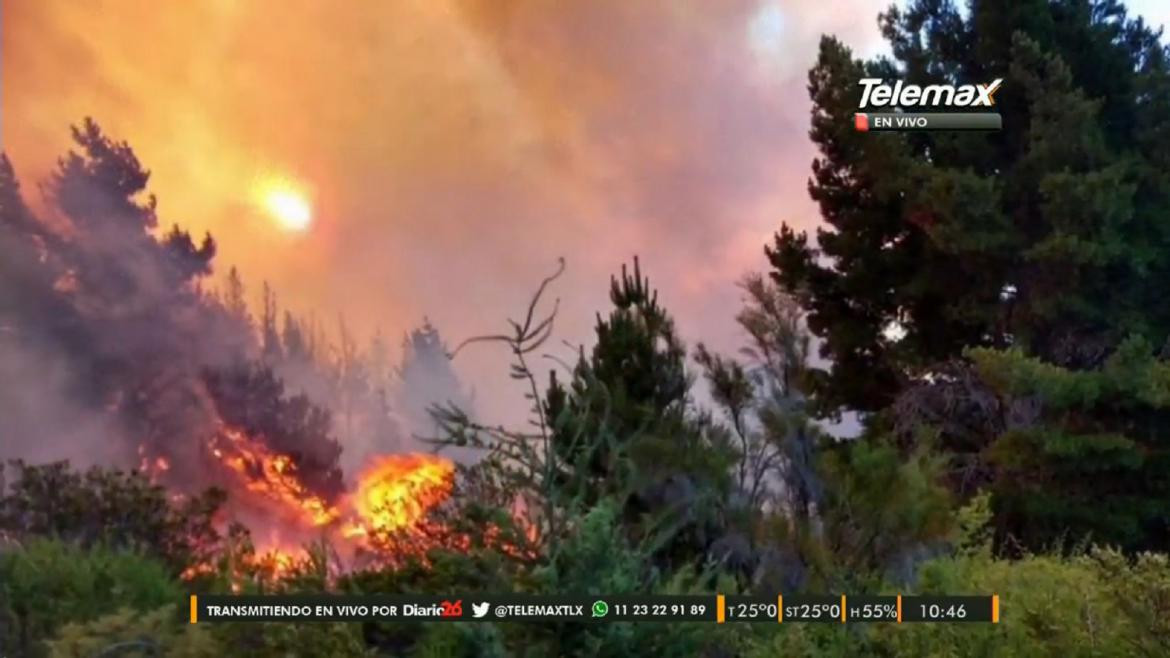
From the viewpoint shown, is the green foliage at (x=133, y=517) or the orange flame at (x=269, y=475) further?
the orange flame at (x=269, y=475)

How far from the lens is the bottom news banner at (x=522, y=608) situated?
2.98 metres

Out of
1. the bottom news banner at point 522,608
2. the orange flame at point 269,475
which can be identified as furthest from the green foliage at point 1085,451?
the orange flame at point 269,475

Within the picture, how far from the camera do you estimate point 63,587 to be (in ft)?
12.4

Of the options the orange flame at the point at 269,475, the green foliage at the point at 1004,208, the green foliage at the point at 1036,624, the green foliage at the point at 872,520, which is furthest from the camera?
the green foliage at the point at 1004,208

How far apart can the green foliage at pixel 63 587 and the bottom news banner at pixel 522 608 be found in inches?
30.9

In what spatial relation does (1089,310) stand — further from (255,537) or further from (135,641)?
(135,641)

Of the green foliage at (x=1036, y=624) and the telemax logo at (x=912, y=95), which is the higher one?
the telemax logo at (x=912, y=95)

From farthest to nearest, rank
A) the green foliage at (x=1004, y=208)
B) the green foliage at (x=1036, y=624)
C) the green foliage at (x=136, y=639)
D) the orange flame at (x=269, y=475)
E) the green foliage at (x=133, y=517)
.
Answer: the green foliage at (x=1004, y=208) → the orange flame at (x=269, y=475) → the green foliage at (x=133, y=517) → the green foliage at (x=136, y=639) → the green foliage at (x=1036, y=624)

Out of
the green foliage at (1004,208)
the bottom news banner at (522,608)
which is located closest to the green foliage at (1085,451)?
the green foliage at (1004,208)

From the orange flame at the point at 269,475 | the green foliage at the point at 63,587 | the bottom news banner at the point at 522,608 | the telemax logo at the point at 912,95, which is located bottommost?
the bottom news banner at the point at 522,608

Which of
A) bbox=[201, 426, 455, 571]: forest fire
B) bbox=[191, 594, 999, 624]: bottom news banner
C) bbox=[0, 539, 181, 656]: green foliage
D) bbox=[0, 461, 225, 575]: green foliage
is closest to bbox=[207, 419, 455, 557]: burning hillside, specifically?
bbox=[201, 426, 455, 571]: forest fire

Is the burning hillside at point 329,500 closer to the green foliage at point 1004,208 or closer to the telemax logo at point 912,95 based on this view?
the green foliage at point 1004,208

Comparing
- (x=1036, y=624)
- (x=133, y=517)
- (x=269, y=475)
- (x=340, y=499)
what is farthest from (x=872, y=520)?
(x=133, y=517)

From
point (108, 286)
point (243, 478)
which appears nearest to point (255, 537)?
point (243, 478)
